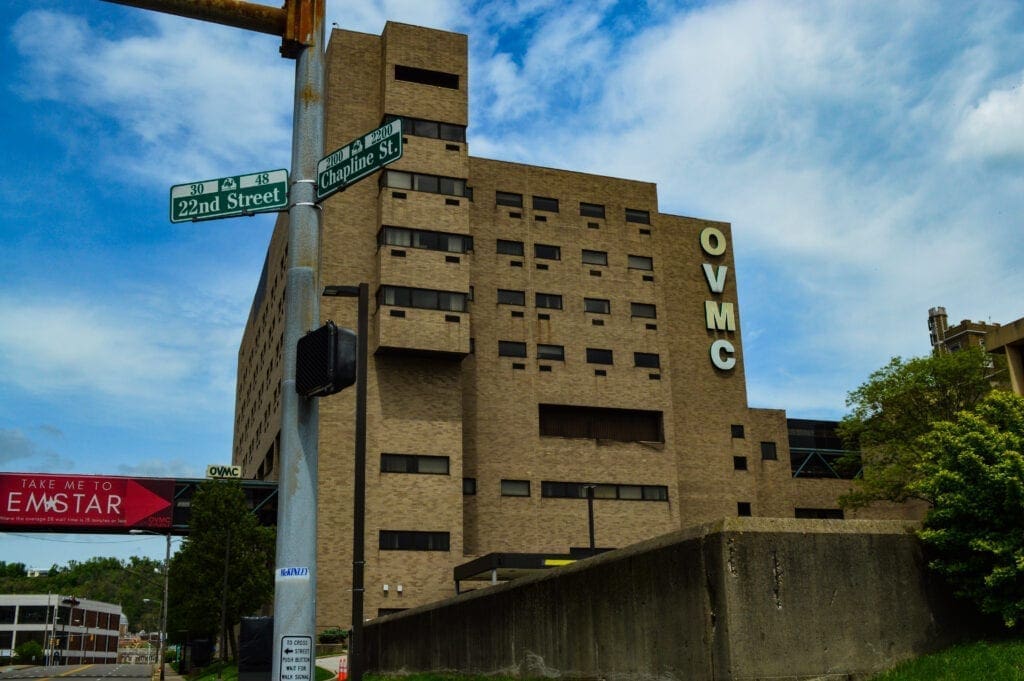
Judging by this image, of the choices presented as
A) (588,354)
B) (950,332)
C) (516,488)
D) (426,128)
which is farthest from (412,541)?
(950,332)

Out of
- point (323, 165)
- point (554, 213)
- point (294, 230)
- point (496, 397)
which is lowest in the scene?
point (294, 230)

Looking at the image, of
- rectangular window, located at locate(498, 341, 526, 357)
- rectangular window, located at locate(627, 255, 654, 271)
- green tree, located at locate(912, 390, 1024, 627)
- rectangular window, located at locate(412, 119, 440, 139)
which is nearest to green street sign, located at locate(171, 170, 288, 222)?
green tree, located at locate(912, 390, 1024, 627)

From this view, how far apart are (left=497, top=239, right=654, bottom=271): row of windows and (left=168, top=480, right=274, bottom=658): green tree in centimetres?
2203

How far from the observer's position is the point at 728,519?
34.9 feet

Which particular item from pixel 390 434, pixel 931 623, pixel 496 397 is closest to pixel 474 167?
pixel 496 397

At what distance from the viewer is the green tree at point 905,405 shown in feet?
175

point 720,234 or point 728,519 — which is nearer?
point 728,519

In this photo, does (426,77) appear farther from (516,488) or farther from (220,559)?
(220,559)

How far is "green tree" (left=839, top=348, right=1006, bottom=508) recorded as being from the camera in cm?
5347

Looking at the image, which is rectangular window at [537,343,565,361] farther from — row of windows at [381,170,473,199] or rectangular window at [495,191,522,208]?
row of windows at [381,170,473,199]

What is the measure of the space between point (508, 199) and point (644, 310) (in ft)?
37.4

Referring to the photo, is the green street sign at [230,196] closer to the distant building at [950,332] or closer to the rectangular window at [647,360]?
the rectangular window at [647,360]

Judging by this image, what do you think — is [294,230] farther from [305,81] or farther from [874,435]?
[874,435]

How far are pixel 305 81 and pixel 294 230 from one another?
1385 mm
